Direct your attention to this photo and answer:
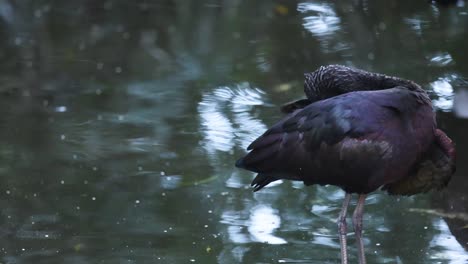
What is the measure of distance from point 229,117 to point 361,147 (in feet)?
10.5

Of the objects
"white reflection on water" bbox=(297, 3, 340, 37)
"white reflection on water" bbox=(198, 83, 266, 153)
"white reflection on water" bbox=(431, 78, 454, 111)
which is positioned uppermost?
"white reflection on water" bbox=(431, 78, 454, 111)

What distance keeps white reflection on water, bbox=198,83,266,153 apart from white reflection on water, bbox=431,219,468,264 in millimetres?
2054

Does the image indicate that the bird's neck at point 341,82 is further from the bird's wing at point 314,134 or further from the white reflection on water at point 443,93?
the white reflection on water at point 443,93

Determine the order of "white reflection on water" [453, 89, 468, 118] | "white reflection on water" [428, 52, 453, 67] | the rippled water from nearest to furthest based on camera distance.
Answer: the rippled water
"white reflection on water" [453, 89, 468, 118]
"white reflection on water" [428, 52, 453, 67]

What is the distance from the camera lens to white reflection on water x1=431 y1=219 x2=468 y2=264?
228 inches

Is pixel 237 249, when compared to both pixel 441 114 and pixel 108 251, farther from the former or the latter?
pixel 441 114

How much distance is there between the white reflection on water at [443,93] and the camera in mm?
8242

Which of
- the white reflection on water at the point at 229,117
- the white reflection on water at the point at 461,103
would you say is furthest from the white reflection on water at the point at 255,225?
the white reflection on water at the point at 461,103

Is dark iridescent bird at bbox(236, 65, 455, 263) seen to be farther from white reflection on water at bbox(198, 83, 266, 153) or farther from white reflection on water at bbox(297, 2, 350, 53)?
white reflection on water at bbox(297, 2, 350, 53)

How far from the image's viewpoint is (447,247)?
5.97 metres

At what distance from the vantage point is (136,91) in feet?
29.7

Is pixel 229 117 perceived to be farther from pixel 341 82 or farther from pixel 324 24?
pixel 324 24

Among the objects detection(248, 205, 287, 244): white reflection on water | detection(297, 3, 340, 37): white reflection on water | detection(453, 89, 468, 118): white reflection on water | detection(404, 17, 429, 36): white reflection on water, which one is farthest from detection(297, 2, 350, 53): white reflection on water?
detection(248, 205, 287, 244): white reflection on water

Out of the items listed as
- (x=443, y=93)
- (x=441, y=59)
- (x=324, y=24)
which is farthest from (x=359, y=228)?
(x=324, y=24)
